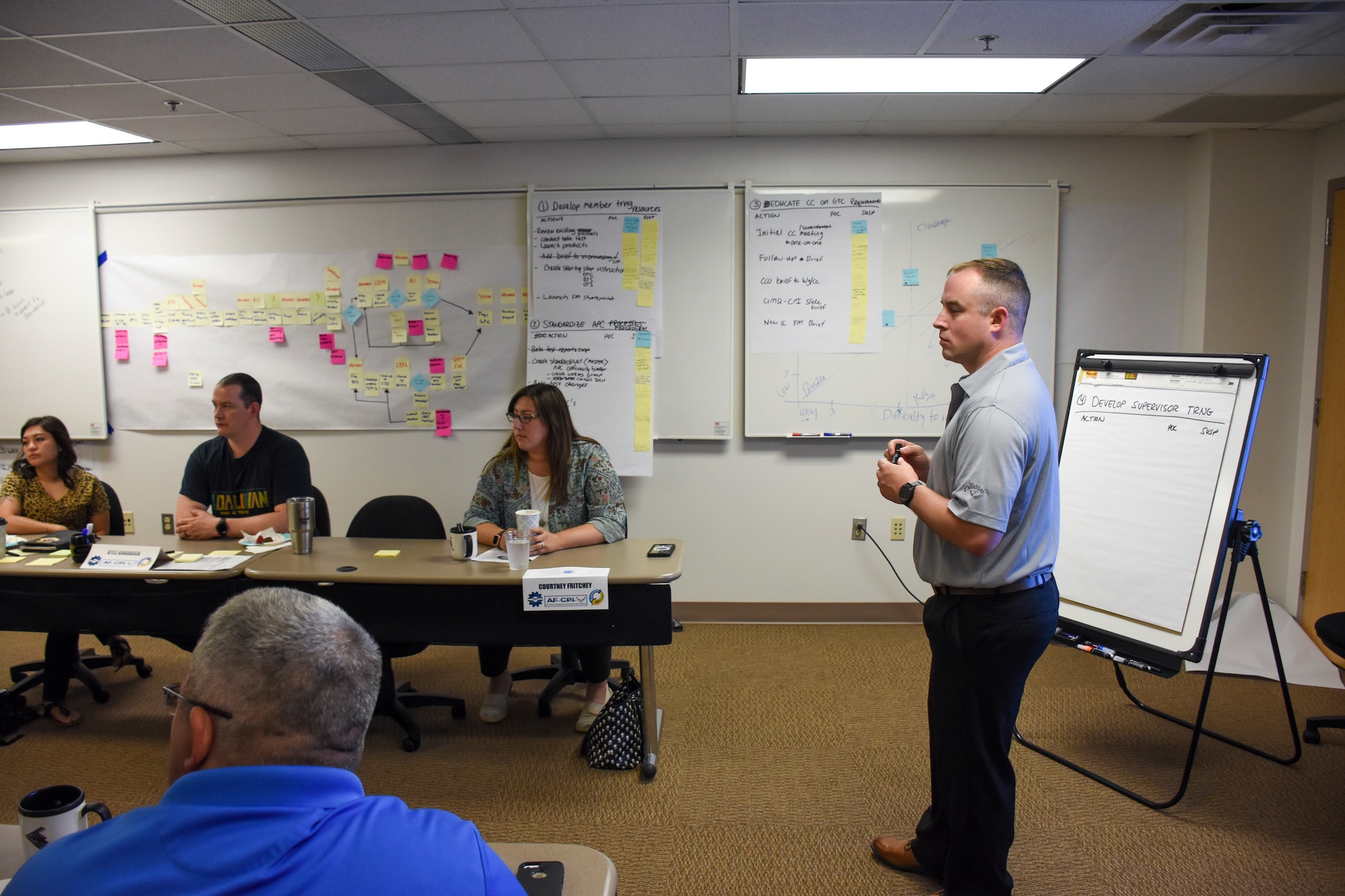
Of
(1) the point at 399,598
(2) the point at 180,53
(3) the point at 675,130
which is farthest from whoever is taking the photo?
(3) the point at 675,130

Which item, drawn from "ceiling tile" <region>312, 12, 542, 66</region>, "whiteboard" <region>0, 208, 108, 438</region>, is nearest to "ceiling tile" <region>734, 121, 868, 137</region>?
"ceiling tile" <region>312, 12, 542, 66</region>

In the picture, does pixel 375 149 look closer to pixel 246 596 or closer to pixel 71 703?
pixel 71 703

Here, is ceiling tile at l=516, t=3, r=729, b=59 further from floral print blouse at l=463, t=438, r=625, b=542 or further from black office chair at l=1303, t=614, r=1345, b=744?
black office chair at l=1303, t=614, r=1345, b=744

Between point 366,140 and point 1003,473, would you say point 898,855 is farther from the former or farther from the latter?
point 366,140

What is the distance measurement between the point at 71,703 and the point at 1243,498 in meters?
5.19

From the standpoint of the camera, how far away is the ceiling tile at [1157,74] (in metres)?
2.69

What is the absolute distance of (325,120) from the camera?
3.38 m

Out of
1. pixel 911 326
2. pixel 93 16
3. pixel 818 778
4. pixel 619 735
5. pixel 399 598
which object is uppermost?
pixel 93 16

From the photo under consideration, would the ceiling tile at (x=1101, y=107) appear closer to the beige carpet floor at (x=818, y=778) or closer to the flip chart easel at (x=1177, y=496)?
the flip chart easel at (x=1177, y=496)

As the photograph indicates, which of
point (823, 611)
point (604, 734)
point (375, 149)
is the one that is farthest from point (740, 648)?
point (375, 149)

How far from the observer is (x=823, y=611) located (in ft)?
12.7

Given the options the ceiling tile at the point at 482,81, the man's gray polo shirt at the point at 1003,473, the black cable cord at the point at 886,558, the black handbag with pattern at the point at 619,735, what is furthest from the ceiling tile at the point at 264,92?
the black cable cord at the point at 886,558

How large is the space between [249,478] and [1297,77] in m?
4.29

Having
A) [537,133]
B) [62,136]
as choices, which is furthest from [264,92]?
[62,136]
